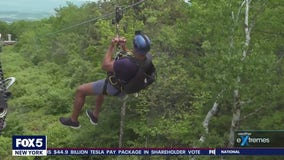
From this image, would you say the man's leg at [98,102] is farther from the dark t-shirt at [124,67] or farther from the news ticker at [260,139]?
the news ticker at [260,139]

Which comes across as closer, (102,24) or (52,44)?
(102,24)

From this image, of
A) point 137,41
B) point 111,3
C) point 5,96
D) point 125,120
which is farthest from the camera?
point 111,3

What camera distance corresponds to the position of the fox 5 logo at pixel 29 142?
11453mm

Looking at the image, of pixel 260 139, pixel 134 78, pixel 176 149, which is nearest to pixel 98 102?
pixel 134 78

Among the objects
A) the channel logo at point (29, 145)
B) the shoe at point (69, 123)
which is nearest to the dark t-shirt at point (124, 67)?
the shoe at point (69, 123)

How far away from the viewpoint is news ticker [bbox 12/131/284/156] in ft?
35.1

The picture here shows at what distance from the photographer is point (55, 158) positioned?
76.5ft

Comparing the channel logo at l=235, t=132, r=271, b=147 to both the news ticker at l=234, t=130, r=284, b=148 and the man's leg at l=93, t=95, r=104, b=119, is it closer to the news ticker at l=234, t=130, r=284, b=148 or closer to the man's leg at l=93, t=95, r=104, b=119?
the news ticker at l=234, t=130, r=284, b=148

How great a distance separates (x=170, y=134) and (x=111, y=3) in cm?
930

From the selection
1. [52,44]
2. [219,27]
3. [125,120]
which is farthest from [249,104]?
[52,44]

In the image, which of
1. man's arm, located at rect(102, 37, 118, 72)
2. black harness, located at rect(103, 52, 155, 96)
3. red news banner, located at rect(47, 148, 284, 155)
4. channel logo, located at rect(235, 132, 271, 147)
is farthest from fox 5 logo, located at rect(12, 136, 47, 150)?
channel logo, located at rect(235, 132, 271, 147)

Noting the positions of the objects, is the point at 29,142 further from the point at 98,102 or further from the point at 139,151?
the point at 98,102

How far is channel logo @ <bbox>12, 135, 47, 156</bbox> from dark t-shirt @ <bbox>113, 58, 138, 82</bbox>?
545 centimetres

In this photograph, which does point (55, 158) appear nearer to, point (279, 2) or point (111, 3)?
point (111, 3)
